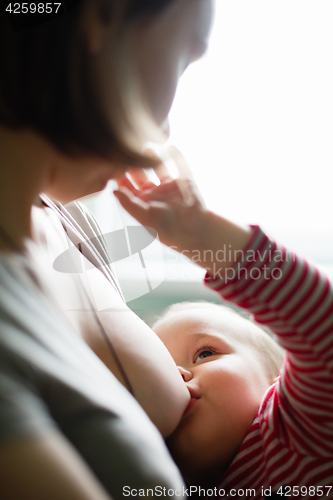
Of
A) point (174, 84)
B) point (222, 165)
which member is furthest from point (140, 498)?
point (222, 165)

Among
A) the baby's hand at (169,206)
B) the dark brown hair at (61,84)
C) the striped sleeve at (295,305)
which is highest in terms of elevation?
the dark brown hair at (61,84)

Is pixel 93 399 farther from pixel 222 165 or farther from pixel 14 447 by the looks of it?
pixel 222 165

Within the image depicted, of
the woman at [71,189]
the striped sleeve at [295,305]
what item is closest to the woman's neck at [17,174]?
the woman at [71,189]

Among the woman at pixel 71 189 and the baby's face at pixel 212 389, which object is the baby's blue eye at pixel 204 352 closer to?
the baby's face at pixel 212 389

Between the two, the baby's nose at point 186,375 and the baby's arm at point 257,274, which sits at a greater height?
the baby's arm at point 257,274

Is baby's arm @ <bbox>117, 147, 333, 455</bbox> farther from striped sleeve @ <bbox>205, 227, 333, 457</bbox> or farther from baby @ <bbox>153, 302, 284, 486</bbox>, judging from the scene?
baby @ <bbox>153, 302, 284, 486</bbox>

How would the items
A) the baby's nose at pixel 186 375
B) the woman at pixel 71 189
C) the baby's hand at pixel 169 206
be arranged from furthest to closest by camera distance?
the baby's nose at pixel 186 375 < the baby's hand at pixel 169 206 < the woman at pixel 71 189

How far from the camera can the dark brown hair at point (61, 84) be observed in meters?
0.26

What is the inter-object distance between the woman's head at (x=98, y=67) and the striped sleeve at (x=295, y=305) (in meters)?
0.17

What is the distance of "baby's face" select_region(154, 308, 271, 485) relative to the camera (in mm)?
454

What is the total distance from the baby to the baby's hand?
227mm

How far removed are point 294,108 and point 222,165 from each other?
0.44ft

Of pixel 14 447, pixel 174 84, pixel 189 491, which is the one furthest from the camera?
pixel 189 491

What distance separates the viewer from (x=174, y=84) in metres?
0.31
